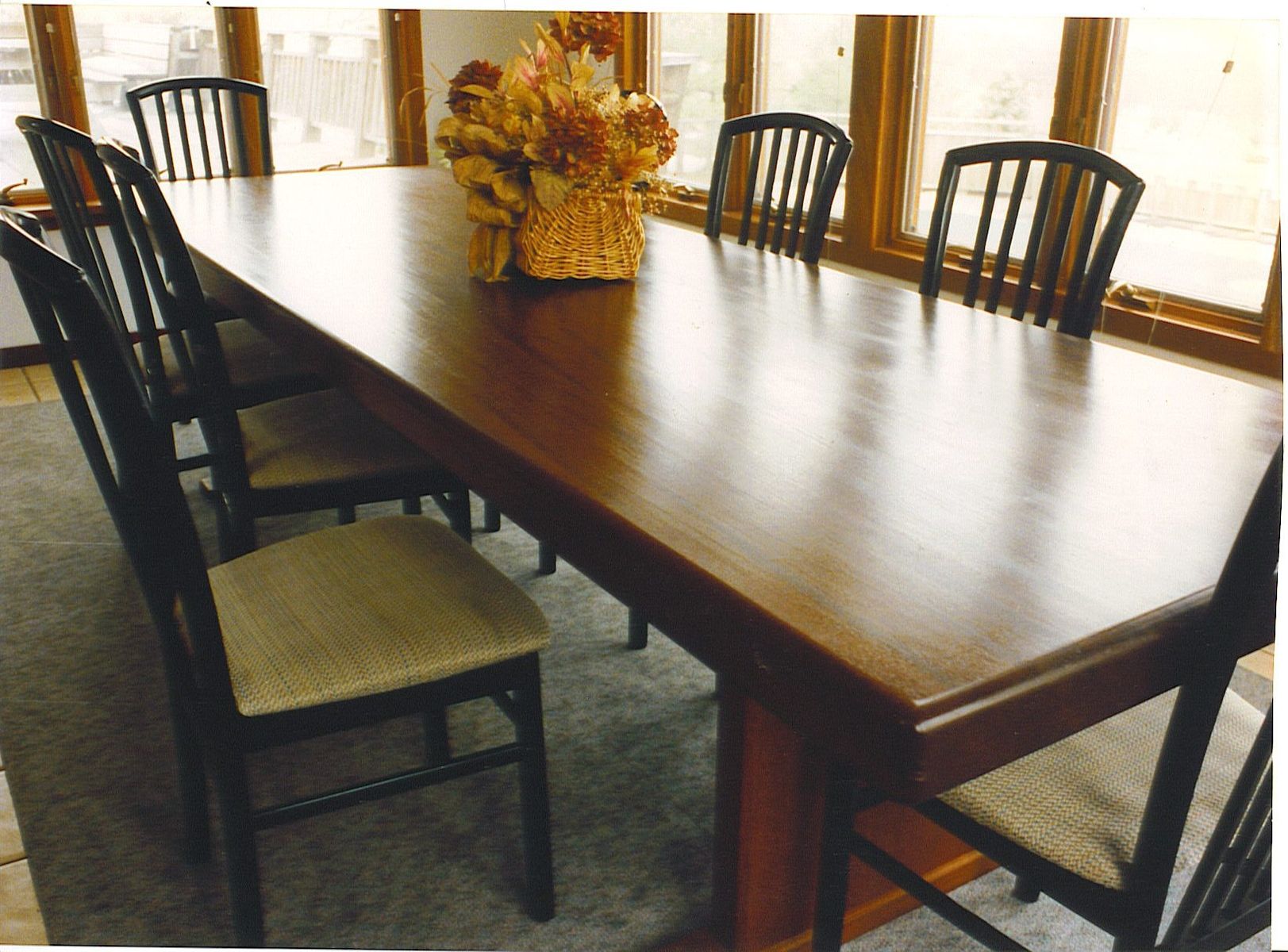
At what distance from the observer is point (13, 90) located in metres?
3.76

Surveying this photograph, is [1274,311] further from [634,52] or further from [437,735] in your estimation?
[634,52]

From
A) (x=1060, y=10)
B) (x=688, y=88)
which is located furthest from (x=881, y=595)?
(x=688, y=88)

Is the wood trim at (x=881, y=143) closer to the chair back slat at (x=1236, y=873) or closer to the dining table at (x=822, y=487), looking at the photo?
the dining table at (x=822, y=487)

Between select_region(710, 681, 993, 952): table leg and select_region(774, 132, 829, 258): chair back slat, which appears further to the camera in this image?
select_region(774, 132, 829, 258): chair back slat

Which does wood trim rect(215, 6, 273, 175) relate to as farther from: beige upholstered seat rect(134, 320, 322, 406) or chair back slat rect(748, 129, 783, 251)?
A: chair back slat rect(748, 129, 783, 251)

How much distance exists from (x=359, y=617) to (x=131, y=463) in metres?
0.33

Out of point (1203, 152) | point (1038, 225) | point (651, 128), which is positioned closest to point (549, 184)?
point (651, 128)

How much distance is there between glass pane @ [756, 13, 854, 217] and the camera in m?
3.30

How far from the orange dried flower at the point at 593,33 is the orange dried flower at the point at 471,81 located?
12 cm

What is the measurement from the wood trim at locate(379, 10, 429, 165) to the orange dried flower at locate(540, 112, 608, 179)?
2.73m

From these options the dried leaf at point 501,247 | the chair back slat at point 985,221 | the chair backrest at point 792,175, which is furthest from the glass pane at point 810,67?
→ the dried leaf at point 501,247

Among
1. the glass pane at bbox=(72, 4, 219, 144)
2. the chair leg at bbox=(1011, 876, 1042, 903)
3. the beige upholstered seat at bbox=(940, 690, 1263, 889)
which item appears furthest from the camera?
the glass pane at bbox=(72, 4, 219, 144)

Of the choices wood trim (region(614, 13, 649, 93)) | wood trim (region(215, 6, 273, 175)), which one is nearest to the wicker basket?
wood trim (region(614, 13, 649, 93))

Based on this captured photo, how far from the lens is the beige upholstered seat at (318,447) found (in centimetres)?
180
